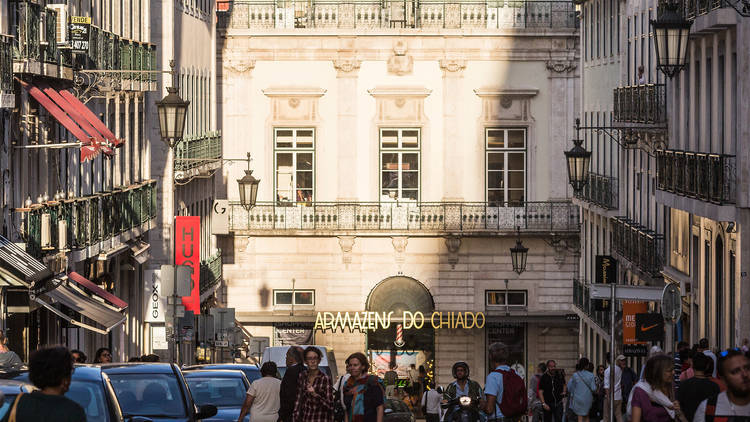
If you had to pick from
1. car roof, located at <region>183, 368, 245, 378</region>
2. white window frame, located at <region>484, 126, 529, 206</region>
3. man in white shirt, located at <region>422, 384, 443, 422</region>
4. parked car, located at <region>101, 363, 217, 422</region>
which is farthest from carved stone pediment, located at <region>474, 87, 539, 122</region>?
parked car, located at <region>101, 363, 217, 422</region>

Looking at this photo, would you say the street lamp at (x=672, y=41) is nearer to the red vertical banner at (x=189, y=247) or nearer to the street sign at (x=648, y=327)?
the street sign at (x=648, y=327)

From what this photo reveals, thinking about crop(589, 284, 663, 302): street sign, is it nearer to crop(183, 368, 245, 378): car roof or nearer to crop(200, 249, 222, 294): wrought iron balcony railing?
crop(183, 368, 245, 378): car roof

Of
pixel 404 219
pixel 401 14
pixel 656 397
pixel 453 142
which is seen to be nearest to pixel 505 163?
pixel 453 142

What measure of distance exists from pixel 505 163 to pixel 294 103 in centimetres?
602

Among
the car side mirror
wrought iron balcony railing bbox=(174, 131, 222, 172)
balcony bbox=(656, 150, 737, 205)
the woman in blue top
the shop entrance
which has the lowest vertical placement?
the shop entrance

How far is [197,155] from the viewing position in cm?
5009

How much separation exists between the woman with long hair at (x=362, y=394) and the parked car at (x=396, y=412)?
41.5ft

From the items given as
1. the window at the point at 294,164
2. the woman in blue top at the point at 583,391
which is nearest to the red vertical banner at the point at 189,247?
the window at the point at 294,164

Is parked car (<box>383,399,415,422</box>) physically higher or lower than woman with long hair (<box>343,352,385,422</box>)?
lower

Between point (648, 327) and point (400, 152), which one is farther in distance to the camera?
point (400, 152)

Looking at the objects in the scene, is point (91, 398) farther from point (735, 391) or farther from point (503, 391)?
point (735, 391)

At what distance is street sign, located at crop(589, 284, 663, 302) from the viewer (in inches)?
981

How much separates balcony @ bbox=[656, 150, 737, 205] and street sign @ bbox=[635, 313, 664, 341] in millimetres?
4006

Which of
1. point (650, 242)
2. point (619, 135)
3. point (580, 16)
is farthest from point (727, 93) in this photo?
point (580, 16)
